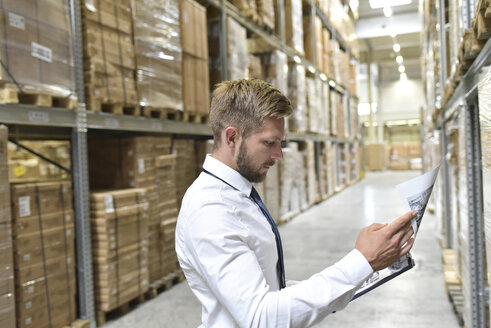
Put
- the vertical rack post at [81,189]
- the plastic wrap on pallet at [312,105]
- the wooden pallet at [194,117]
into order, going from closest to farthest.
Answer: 1. the vertical rack post at [81,189]
2. the wooden pallet at [194,117]
3. the plastic wrap on pallet at [312,105]

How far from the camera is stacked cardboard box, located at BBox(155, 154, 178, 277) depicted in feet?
16.0

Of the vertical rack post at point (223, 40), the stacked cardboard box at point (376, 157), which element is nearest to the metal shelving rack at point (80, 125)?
the vertical rack post at point (223, 40)

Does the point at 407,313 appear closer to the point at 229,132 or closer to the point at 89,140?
the point at 229,132

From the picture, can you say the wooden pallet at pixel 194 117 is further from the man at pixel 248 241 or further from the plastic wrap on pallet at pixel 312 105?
the plastic wrap on pallet at pixel 312 105

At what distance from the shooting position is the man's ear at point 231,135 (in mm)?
1460

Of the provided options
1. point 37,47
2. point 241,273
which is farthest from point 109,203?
point 241,273

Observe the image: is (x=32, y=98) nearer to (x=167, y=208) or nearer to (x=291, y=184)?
(x=167, y=208)

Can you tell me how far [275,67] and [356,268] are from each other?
743 cm

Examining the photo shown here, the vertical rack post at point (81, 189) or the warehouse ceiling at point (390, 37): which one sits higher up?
the warehouse ceiling at point (390, 37)

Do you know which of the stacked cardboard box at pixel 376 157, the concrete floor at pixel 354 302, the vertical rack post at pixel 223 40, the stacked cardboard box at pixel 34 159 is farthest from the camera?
the stacked cardboard box at pixel 376 157

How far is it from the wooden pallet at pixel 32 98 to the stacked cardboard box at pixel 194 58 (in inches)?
73.9

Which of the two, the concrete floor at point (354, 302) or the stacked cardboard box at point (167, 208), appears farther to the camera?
the stacked cardboard box at point (167, 208)

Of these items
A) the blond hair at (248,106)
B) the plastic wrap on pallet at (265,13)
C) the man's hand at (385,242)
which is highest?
the plastic wrap on pallet at (265,13)

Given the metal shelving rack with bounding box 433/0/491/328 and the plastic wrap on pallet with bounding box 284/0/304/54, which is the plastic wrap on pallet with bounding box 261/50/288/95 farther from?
the metal shelving rack with bounding box 433/0/491/328
